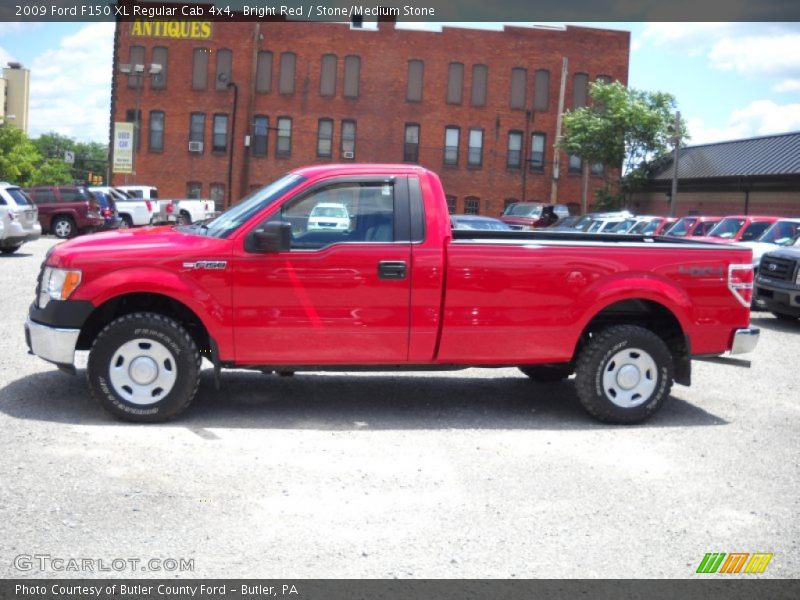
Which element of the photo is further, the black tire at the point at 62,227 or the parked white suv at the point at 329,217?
the black tire at the point at 62,227

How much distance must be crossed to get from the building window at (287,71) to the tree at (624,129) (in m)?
18.1

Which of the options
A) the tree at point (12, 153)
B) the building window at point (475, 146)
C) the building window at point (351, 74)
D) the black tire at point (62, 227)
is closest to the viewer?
the black tire at point (62, 227)

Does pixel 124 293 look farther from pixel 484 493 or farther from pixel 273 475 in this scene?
pixel 484 493

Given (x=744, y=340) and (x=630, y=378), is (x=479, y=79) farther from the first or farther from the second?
(x=630, y=378)

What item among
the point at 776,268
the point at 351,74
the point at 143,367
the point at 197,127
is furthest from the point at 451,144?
the point at 143,367

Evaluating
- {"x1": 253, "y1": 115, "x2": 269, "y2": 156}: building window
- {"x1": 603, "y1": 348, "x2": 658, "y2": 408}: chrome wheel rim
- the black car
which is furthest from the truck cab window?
{"x1": 253, "y1": 115, "x2": 269, "y2": 156}: building window

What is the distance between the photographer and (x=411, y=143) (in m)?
62.5

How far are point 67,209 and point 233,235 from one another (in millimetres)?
26714

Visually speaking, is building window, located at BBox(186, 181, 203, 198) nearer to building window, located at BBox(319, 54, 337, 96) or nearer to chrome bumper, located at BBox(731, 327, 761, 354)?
building window, located at BBox(319, 54, 337, 96)

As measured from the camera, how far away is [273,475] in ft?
20.2

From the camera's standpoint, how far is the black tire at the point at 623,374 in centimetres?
788

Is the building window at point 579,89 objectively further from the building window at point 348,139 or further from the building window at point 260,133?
the building window at point 260,133

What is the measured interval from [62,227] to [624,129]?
29.8m

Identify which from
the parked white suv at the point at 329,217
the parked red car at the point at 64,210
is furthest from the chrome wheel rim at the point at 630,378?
the parked red car at the point at 64,210
